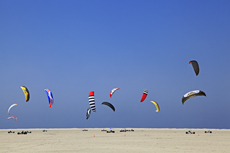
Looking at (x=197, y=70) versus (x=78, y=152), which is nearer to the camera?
(x=78, y=152)

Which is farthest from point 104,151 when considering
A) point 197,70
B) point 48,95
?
point 48,95

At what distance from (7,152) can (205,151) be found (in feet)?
41.8

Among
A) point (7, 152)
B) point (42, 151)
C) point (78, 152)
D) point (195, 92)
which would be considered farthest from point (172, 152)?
point (195, 92)

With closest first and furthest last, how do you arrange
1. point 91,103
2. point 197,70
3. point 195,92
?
point 197,70 → point 195,92 → point 91,103

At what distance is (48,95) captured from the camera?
35812mm

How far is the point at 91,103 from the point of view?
34.4 metres

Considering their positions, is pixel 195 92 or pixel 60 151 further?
pixel 195 92

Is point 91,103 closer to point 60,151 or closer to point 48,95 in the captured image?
point 48,95

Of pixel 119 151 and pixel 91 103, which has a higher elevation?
pixel 91 103

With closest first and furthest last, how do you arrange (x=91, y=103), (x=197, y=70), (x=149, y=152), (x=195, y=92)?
(x=149, y=152) < (x=197, y=70) < (x=195, y=92) < (x=91, y=103)

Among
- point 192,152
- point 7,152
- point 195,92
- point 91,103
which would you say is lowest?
point 192,152

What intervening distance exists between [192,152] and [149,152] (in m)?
2.73

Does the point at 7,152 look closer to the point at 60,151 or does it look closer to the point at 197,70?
the point at 60,151

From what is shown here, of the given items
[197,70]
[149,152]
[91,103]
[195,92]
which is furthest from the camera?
[91,103]
